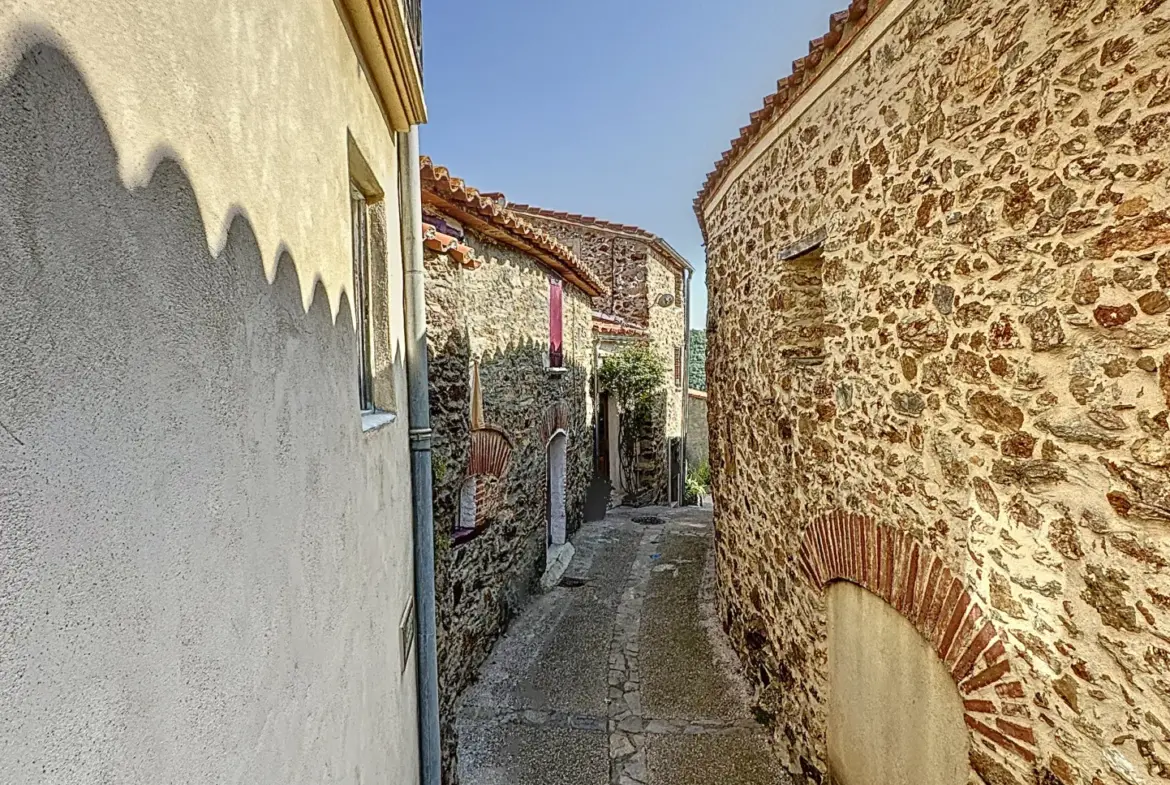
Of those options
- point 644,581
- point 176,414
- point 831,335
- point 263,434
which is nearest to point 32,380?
point 176,414

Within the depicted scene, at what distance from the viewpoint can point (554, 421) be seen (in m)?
9.14

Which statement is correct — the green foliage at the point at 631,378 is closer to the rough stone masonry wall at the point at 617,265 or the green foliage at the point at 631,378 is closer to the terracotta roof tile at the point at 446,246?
the rough stone masonry wall at the point at 617,265

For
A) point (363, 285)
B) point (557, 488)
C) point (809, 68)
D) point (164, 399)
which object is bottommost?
point (557, 488)

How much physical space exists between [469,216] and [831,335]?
3.49 meters

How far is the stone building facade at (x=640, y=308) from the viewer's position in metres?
14.4

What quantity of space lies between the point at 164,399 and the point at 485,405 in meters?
5.34

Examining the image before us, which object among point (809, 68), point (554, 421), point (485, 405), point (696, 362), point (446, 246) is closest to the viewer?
point (809, 68)

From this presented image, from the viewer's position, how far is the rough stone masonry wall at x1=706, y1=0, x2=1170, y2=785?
6.75 ft

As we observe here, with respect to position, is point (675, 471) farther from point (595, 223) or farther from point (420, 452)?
point (420, 452)

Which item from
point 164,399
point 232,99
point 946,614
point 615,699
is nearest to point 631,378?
point 615,699

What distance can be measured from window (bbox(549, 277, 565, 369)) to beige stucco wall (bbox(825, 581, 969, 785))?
18.3 ft

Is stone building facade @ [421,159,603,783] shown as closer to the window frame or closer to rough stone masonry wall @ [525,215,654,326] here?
the window frame

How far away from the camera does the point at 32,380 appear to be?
72 cm

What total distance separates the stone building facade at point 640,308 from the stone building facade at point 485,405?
5234mm
